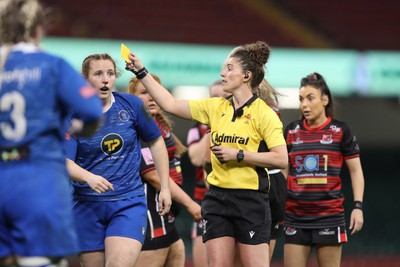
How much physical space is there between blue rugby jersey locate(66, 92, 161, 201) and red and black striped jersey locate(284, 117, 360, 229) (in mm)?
1809

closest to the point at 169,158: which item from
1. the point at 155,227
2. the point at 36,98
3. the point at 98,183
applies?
the point at 155,227

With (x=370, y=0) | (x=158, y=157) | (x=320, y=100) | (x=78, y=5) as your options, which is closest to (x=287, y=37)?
(x=370, y=0)

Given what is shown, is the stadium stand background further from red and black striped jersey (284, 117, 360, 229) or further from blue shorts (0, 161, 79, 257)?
blue shorts (0, 161, 79, 257)

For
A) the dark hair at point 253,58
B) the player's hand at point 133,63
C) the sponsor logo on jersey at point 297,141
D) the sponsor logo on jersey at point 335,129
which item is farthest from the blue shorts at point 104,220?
the sponsor logo on jersey at point 335,129

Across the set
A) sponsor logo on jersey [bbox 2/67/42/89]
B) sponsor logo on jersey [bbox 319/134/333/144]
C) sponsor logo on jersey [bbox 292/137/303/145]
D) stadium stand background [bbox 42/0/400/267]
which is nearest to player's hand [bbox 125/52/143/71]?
sponsor logo on jersey [bbox 2/67/42/89]

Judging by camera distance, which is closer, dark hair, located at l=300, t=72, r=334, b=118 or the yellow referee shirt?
the yellow referee shirt

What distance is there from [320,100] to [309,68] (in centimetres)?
892

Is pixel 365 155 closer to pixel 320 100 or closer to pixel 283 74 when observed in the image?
pixel 283 74

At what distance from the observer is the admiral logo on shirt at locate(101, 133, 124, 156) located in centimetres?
551

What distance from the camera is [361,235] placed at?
49.8ft

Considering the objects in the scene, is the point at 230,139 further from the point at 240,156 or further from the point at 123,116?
the point at 123,116

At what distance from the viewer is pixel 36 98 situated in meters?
3.91

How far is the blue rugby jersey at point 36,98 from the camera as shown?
3.91m

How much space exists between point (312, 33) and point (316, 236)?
13.0 metres
